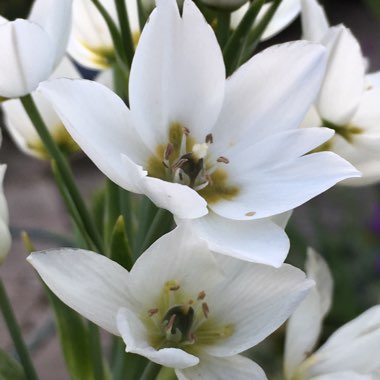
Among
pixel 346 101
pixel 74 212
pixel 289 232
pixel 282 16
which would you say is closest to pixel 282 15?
pixel 282 16

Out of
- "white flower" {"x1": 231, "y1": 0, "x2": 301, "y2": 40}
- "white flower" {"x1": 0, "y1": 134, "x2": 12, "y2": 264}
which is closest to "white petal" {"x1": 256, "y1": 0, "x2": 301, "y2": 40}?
"white flower" {"x1": 231, "y1": 0, "x2": 301, "y2": 40}

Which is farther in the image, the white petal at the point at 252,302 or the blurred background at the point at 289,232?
the blurred background at the point at 289,232

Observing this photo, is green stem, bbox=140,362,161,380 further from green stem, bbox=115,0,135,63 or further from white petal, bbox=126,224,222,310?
green stem, bbox=115,0,135,63

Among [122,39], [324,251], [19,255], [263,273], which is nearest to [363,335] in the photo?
[263,273]

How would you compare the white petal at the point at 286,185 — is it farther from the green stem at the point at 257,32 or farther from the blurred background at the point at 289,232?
the blurred background at the point at 289,232

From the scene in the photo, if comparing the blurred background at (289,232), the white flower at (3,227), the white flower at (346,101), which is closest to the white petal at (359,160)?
the white flower at (346,101)
